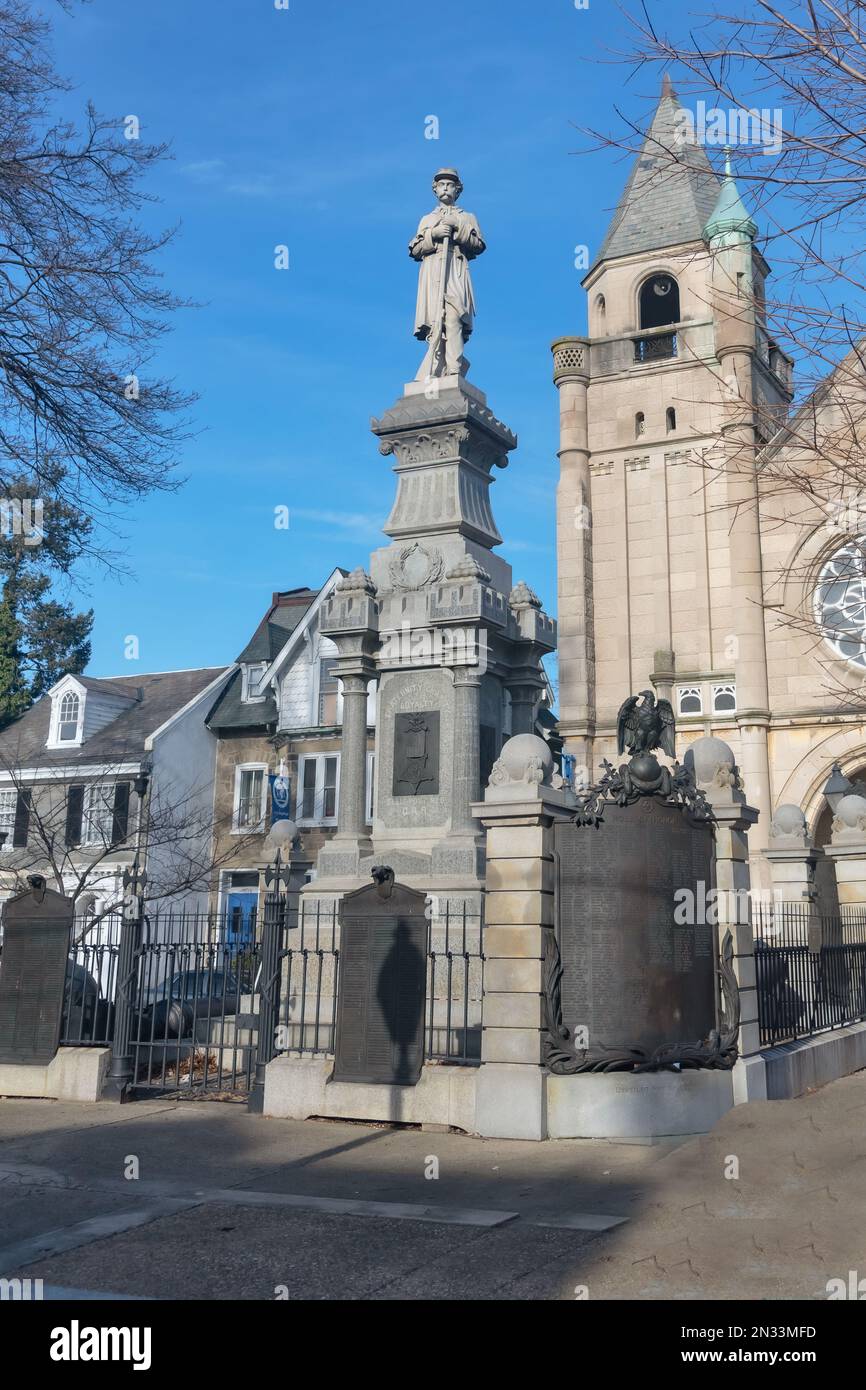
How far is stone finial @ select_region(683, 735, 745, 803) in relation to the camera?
12141mm

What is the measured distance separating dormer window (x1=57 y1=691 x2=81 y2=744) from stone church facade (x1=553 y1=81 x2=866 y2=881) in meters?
16.5

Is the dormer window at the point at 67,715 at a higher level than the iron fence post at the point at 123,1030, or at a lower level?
higher

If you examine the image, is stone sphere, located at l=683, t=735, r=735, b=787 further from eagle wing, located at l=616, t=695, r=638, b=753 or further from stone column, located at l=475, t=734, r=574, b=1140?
stone column, located at l=475, t=734, r=574, b=1140

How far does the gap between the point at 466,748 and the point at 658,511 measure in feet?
79.6

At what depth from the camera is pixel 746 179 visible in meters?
7.84

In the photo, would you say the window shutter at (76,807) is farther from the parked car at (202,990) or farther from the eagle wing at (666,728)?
the eagle wing at (666,728)

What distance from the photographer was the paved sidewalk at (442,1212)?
20.1 ft

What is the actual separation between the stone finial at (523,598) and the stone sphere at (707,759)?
16.5ft

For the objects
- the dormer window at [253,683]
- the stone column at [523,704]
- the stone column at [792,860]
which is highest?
the dormer window at [253,683]

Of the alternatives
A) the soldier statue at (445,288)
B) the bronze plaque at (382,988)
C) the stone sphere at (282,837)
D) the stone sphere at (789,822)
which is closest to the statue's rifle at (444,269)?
the soldier statue at (445,288)

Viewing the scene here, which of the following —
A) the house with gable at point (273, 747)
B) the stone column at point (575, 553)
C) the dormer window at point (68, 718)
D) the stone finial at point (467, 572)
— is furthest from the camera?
the dormer window at point (68, 718)

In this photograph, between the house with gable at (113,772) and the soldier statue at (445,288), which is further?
the house with gable at (113,772)

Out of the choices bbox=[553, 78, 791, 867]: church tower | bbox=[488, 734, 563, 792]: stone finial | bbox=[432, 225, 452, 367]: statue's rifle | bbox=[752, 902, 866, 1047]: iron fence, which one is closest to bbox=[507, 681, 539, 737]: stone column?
bbox=[752, 902, 866, 1047]: iron fence
